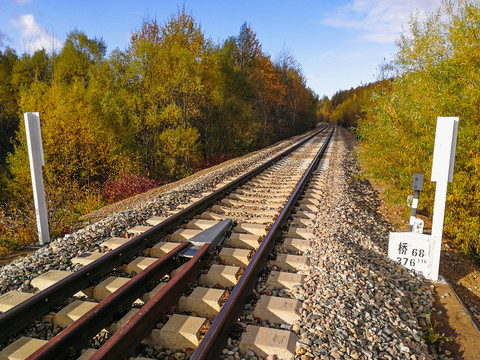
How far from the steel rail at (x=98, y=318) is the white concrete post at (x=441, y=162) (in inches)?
147

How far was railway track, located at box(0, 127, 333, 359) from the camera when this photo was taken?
291 centimetres

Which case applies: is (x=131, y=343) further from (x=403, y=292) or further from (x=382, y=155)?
(x=382, y=155)

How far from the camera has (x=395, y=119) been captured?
7.00 meters

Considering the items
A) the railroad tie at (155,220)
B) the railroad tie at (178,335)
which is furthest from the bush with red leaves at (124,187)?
the railroad tie at (178,335)

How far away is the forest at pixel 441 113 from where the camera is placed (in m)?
5.56

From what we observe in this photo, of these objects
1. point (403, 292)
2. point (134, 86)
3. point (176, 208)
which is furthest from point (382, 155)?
point (134, 86)

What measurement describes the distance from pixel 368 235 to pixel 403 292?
184 cm

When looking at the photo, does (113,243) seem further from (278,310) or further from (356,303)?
(356,303)

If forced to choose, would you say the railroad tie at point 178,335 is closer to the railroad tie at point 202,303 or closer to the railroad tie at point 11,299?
the railroad tie at point 202,303

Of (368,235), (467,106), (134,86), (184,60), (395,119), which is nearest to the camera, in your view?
(467,106)

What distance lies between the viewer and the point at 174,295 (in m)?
3.61

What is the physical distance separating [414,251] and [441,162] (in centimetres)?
132

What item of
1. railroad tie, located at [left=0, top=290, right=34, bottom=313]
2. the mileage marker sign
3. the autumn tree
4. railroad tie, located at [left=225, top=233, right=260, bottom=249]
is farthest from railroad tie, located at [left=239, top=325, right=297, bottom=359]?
the autumn tree

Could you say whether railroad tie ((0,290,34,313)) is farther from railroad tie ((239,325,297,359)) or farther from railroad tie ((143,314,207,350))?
railroad tie ((239,325,297,359))
